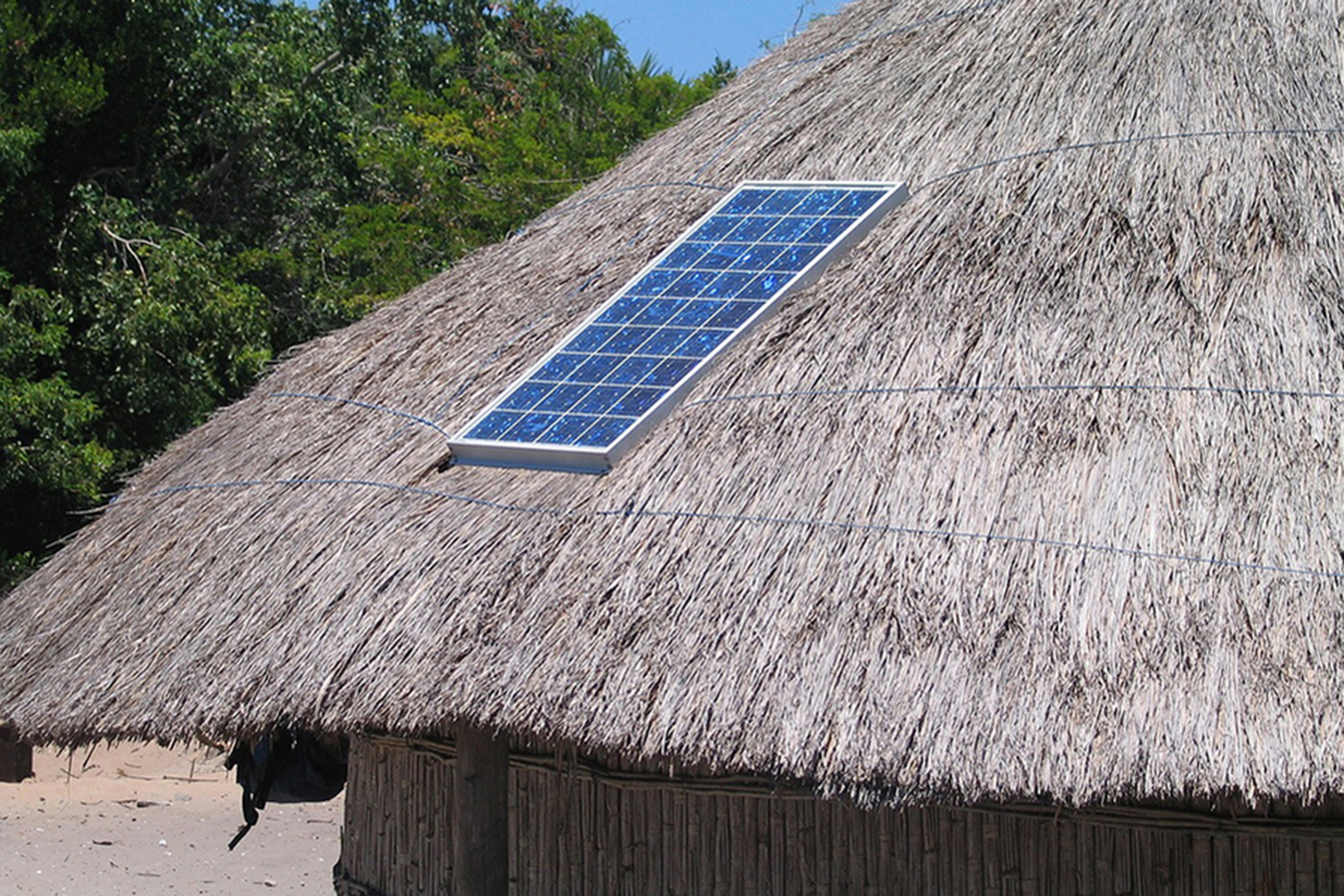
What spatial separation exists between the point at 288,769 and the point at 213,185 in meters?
9.48

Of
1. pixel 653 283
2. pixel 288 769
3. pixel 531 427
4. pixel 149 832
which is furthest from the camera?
pixel 149 832

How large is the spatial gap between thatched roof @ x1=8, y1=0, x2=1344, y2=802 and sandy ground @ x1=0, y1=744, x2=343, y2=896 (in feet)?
15.9

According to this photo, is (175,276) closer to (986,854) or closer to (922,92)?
(922,92)

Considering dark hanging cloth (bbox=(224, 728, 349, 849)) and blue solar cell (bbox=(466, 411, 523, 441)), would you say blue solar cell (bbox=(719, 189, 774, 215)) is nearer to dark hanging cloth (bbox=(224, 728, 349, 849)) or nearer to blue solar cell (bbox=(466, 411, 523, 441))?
blue solar cell (bbox=(466, 411, 523, 441))

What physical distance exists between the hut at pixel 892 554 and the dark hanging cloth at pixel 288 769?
356mm

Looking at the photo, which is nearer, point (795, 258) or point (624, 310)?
point (795, 258)

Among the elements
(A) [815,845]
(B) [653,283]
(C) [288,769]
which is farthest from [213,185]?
(A) [815,845]

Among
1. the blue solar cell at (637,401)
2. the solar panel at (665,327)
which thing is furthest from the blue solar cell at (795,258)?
the blue solar cell at (637,401)

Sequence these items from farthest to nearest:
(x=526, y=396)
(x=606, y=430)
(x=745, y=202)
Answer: (x=745, y=202)
(x=526, y=396)
(x=606, y=430)

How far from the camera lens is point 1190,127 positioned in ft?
15.9

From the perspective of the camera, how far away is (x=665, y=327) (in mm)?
5055

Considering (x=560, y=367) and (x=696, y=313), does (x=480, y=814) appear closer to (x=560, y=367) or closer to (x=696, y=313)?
(x=560, y=367)

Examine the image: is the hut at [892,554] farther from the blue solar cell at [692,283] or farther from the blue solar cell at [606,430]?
the blue solar cell at [692,283]

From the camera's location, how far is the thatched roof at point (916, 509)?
3.55m
